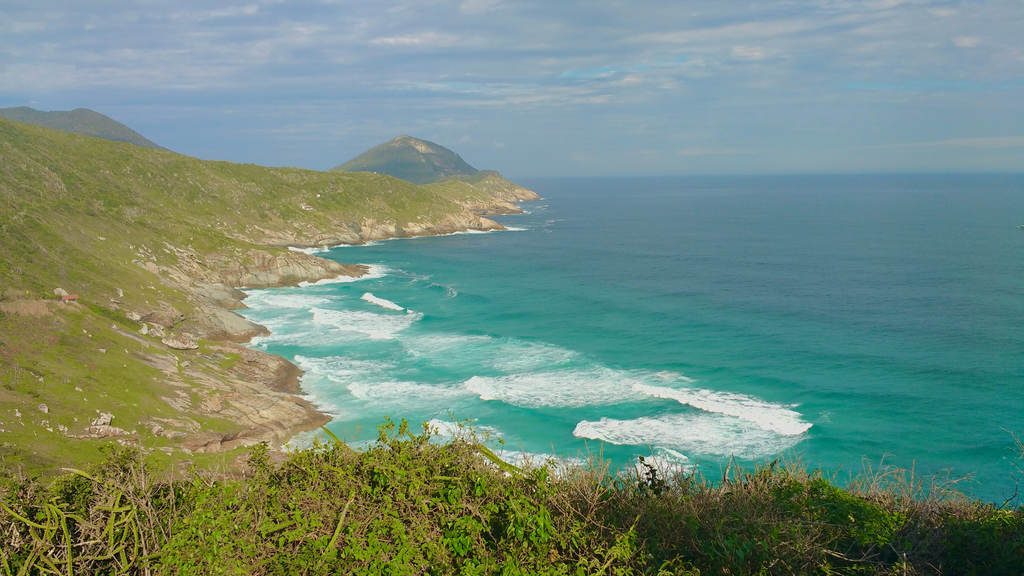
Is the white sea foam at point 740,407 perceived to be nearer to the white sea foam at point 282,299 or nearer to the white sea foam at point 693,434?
the white sea foam at point 693,434

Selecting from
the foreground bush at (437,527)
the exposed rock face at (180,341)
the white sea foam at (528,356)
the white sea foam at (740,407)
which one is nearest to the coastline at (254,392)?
the exposed rock face at (180,341)

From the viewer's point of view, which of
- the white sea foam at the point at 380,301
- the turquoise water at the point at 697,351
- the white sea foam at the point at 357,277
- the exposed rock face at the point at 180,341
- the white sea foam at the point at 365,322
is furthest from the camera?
the white sea foam at the point at 357,277

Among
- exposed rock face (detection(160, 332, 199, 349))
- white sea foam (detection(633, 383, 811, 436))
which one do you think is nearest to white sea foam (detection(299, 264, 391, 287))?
exposed rock face (detection(160, 332, 199, 349))

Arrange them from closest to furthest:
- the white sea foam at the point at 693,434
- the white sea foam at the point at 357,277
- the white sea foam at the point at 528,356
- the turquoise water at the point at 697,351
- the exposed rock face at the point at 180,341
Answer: the white sea foam at the point at 693,434 → the turquoise water at the point at 697,351 → the exposed rock face at the point at 180,341 → the white sea foam at the point at 528,356 → the white sea foam at the point at 357,277

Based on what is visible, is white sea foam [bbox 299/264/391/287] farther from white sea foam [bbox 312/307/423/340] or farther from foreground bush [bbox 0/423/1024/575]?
foreground bush [bbox 0/423/1024/575]

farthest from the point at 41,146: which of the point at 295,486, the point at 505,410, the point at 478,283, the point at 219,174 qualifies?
the point at 295,486

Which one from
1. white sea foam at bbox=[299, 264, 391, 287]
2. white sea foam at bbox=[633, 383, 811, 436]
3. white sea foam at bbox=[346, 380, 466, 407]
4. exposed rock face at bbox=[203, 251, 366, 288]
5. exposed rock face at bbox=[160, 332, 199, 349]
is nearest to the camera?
white sea foam at bbox=[633, 383, 811, 436]

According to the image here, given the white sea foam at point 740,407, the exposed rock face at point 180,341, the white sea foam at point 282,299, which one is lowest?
the white sea foam at point 740,407
